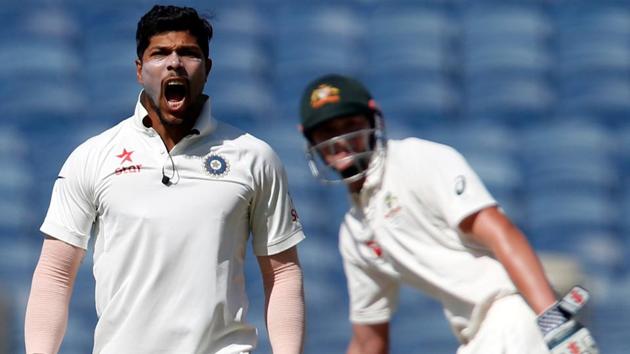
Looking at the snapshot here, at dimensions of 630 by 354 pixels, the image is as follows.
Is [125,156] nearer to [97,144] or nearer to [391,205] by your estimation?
[97,144]

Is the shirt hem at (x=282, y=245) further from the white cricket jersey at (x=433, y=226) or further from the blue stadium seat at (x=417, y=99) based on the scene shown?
the blue stadium seat at (x=417, y=99)

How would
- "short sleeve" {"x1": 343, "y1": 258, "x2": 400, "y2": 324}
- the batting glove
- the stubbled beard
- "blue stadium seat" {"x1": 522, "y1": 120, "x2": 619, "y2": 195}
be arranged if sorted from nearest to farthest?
the batting glove < the stubbled beard < "short sleeve" {"x1": 343, "y1": 258, "x2": 400, "y2": 324} < "blue stadium seat" {"x1": 522, "y1": 120, "x2": 619, "y2": 195}

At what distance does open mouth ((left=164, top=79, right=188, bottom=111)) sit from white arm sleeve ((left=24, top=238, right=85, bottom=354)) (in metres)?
0.42

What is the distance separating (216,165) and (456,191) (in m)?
0.78

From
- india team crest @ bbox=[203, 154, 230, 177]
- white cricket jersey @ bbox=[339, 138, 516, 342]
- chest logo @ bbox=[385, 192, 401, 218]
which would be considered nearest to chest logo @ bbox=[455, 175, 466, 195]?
white cricket jersey @ bbox=[339, 138, 516, 342]

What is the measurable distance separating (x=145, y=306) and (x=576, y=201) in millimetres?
6070

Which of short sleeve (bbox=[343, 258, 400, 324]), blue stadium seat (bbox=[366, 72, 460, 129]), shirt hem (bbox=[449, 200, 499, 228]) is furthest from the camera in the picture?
blue stadium seat (bbox=[366, 72, 460, 129])

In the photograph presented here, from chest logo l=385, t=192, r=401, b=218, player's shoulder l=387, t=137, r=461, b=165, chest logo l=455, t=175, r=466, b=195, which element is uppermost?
player's shoulder l=387, t=137, r=461, b=165

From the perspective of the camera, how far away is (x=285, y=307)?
338 centimetres

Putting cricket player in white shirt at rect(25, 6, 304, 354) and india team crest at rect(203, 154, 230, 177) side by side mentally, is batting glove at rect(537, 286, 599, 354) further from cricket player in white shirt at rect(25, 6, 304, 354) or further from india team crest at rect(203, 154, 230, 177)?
india team crest at rect(203, 154, 230, 177)

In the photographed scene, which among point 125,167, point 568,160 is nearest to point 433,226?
point 125,167

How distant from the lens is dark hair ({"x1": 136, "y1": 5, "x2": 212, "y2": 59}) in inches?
132

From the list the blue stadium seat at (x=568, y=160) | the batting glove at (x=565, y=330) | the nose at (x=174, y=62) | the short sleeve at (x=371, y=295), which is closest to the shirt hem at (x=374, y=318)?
the short sleeve at (x=371, y=295)

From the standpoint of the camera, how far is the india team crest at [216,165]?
10.8ft
